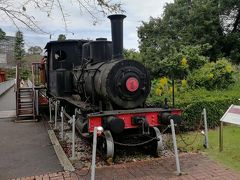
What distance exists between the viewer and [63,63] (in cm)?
1184

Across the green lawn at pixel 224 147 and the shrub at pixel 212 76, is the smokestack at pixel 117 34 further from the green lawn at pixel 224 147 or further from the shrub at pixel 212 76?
the shrub at pixel 212 76

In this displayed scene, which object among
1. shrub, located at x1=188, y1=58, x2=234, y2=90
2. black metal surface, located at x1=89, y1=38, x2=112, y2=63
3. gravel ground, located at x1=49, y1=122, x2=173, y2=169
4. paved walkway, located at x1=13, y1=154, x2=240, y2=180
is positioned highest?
black metal surface, located at x1=89, y1=38, x2=112, y2=63

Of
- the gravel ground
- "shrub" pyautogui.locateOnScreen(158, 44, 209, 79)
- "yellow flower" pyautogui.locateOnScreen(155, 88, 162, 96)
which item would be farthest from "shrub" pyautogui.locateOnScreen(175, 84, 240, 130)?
"shrub" pyautogui.locateOnScreen(158, 44, 209, 79)

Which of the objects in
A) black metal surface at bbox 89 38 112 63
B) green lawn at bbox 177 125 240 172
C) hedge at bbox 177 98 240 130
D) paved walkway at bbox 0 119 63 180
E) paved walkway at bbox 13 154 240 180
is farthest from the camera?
hedge at bbox 177 98 240 130

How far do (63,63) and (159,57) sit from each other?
12.9 m

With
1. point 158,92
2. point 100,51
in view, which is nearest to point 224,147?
point 100,51

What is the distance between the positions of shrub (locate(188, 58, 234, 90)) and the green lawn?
380 cm

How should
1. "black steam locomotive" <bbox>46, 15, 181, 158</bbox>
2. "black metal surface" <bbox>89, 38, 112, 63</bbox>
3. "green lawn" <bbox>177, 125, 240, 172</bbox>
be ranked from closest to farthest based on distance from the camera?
"black steam locomotive" <bbox>46, 15, 181, 158</bbox> < "green lawn" <bbox>177, 125, 240, 172</bbox> < "black metal surface" <bbox>89, 38, 112, 63</bbox>

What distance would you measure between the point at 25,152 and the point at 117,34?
364cm

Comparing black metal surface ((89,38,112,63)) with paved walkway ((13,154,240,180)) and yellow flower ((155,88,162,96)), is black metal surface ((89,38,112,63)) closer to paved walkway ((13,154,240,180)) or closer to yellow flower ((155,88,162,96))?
paved walkway ((13,154,240,180))

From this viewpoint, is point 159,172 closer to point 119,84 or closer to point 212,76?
point 119,84

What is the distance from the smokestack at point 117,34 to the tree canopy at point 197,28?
1709 cm

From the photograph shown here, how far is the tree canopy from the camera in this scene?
26688mm

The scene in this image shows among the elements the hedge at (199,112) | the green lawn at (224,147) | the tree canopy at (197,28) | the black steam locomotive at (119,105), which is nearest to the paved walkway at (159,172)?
the green lawn at (224,147)
